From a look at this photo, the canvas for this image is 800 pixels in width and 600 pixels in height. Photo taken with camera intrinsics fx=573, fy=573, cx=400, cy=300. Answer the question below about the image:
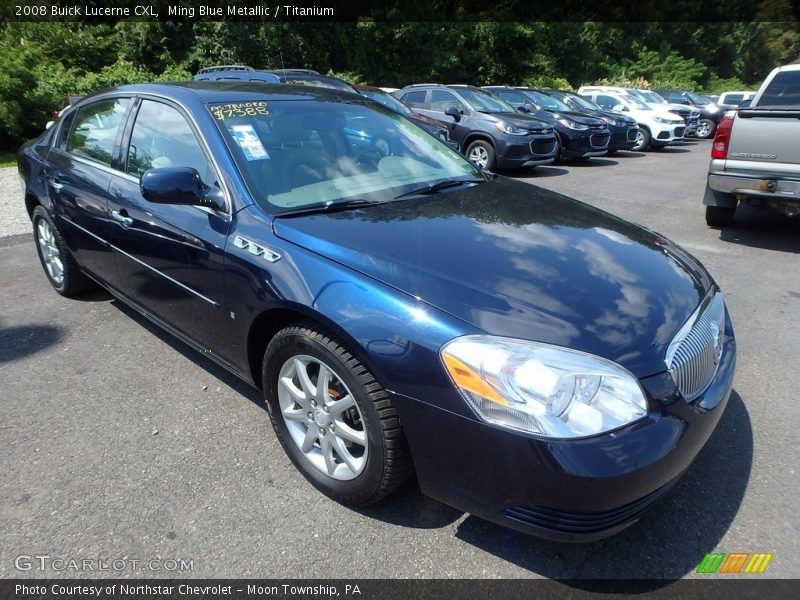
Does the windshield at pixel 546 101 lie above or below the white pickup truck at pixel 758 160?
above

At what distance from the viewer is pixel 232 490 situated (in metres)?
2.42

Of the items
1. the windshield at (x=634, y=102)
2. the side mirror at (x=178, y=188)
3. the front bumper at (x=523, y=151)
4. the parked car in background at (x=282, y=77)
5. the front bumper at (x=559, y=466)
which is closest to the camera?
the front bumper at (x=559, y=466)

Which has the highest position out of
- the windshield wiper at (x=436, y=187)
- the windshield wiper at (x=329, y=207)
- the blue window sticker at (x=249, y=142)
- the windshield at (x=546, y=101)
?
the windshield at (x=546, y=101)

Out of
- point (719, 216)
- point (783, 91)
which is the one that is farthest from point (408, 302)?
point (783, 91)

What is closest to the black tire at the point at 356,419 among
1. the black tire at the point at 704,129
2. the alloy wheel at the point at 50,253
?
the alloy wheel at the point at 50,253

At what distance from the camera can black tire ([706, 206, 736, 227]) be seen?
651 centimetres

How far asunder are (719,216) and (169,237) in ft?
20.2

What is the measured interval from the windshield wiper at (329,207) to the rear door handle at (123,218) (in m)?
1.14

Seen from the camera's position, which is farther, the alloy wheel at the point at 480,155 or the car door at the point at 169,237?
the alloy wheel at the point at 480,155

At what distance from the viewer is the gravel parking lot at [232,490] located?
82.4 inches

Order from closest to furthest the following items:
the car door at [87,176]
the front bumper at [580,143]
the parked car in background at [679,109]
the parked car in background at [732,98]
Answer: the car door at [87,176], the front bumper at [580,143], the parked car in background at [679,109], the parked car in background at [732,98]

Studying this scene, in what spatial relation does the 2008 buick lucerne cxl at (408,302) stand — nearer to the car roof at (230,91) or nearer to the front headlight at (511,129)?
the car roof at (230,91)

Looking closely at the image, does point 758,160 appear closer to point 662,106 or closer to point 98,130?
point 98,130

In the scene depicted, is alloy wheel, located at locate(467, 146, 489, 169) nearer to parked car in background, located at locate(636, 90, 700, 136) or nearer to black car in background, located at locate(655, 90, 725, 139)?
parked car in background, located at locate(636, 90, 700, 136)
